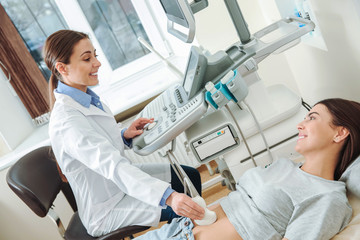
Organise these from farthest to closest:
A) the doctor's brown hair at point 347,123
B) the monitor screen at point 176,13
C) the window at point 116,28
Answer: the window at point 116,28 < the monitor screen at point 176,13 < the doctor's brown hair at point 347,123

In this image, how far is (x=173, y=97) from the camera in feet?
5.76

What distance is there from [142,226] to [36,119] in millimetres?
1508

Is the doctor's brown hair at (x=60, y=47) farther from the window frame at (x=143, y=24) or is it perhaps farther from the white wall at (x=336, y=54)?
the window frame at (x=143, y=24)

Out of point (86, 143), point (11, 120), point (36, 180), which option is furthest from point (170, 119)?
point (11, 120)

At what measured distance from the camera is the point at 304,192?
4.22 ft

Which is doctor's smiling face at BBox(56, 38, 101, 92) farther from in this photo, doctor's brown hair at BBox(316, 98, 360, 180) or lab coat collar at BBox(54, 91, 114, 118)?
doctor's brown hair at BBox(316, 98, 360, 180)

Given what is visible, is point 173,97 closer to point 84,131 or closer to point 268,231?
point 84,131

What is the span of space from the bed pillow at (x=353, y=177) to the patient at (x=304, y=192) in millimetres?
24

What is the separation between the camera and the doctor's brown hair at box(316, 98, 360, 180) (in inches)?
51.0

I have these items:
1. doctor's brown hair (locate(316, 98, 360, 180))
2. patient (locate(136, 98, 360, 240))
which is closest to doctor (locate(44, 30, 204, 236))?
patient (locate(136, 98, 360, 240))

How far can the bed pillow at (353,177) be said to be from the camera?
1243mm

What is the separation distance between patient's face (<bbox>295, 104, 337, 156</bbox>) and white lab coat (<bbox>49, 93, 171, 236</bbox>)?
501mm

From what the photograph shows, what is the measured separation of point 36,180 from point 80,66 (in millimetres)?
541

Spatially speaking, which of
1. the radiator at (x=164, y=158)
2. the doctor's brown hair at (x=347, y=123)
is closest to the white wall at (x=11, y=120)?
the radiator at (x=164, y=158)
